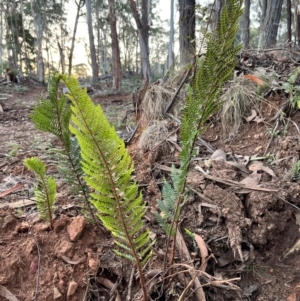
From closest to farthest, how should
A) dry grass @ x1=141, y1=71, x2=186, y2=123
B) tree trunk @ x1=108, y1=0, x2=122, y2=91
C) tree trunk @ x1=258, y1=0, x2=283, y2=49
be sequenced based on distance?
dry grass @ x1=141, y1=71, x2=186, y2=123 < tree trunk @ x1=258, y1=0, x2=283, y2=49 < tree trunk @ x1=108, y1=0, x2=122, y2=91

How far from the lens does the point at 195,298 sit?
125 centimetres

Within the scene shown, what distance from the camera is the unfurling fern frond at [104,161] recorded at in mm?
795

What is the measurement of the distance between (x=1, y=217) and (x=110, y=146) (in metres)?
0.92

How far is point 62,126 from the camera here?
120 cm

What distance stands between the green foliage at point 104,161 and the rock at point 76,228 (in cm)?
42

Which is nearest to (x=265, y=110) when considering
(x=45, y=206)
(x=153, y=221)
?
(x=153, y=221)

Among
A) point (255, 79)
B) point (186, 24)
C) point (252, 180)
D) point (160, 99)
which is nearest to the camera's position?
point (252, 180)

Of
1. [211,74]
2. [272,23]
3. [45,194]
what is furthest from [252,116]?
[272,23]

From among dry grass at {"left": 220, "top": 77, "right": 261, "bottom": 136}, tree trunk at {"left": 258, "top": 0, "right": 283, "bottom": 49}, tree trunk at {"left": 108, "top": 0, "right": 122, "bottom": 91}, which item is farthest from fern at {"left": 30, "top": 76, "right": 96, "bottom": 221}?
tree trunk at {"left": 108, "top": 0, "right": 122, "bottom": 91}

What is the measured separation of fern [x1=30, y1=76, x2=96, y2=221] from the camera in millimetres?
1096

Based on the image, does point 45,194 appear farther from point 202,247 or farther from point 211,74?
point 211,74

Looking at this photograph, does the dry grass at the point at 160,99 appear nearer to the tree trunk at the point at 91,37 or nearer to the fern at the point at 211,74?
the fern at the point at 211,74

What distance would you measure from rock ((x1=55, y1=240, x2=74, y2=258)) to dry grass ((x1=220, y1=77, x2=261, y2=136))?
65.3 inches

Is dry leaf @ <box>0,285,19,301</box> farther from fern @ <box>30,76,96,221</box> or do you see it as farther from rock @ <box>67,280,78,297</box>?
fern @ <box>30,76,96,221</box>
